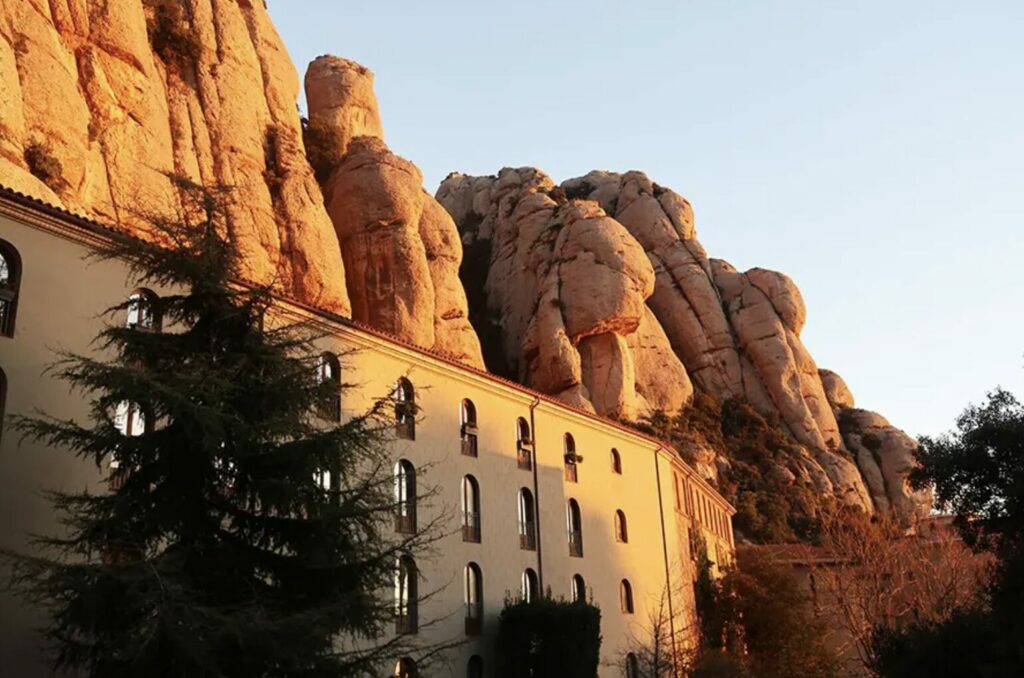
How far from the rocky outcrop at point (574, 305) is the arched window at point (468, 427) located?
22.0 meters

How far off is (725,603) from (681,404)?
68.5 feet

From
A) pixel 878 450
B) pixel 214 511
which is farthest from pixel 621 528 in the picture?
pixel 878 450

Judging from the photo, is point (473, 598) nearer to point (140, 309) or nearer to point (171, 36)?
point (140, 309)

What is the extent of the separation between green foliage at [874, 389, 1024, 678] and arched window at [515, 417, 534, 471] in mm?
13141

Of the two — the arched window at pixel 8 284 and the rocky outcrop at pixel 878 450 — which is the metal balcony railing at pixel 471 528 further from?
the rocky outcrop at pixel 878 450

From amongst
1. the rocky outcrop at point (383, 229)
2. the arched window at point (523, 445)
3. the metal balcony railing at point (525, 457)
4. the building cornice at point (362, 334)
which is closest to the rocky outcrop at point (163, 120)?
the rocky outcrop at point (383, 229)

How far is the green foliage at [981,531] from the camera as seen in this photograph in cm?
1784

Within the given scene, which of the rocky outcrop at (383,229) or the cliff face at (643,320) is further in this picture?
the cliff face at (643,320)

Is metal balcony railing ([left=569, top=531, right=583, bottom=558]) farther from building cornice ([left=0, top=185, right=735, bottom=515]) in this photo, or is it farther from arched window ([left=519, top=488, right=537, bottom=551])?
building cornice ([left=0, top=185, right=735, bottom=515])

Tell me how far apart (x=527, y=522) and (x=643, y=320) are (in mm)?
35607

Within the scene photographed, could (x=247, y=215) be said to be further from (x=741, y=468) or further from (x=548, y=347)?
(x=741, y=468)

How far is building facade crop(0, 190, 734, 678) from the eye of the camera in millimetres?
17891

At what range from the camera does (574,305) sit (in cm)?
5862

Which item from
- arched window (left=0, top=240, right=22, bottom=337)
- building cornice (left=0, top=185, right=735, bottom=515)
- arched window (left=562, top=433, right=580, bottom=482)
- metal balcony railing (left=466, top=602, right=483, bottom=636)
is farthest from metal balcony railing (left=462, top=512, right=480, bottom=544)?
arched window (left=0, top=240, right=22, bottom=337)
